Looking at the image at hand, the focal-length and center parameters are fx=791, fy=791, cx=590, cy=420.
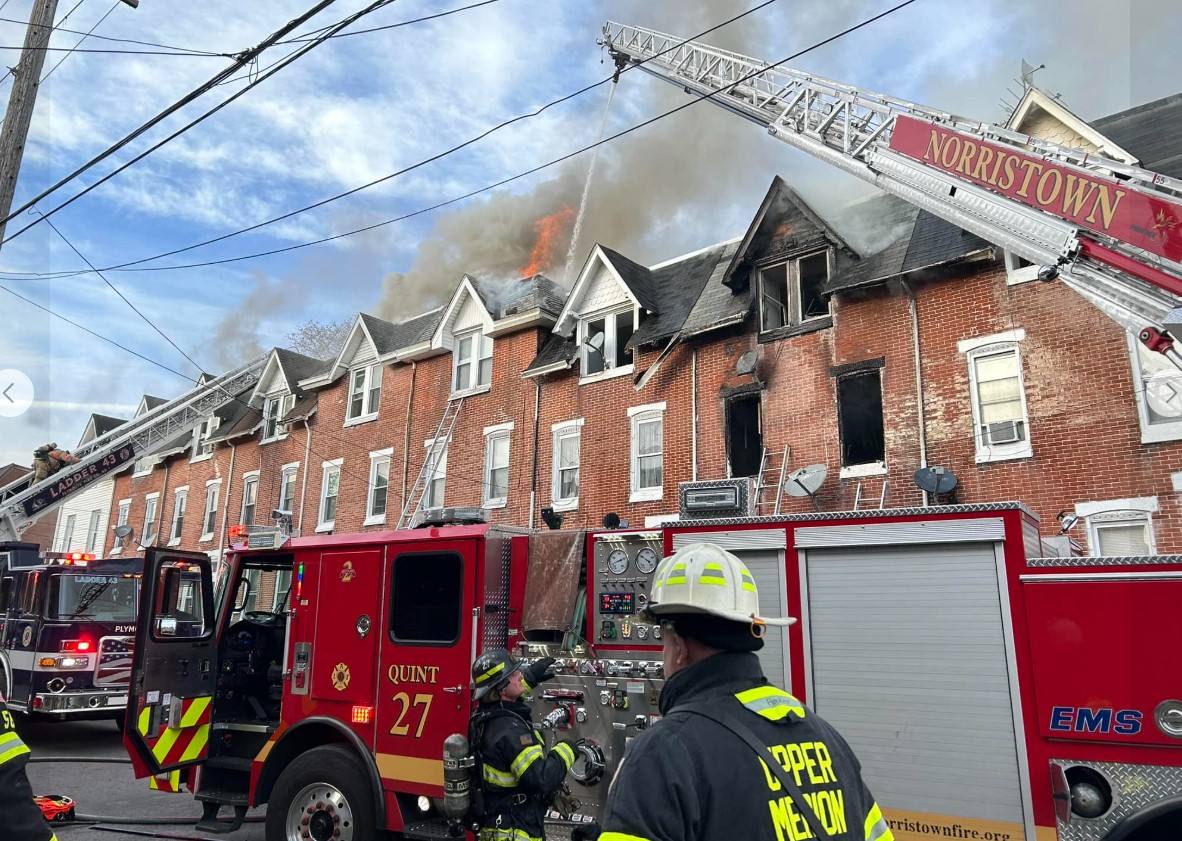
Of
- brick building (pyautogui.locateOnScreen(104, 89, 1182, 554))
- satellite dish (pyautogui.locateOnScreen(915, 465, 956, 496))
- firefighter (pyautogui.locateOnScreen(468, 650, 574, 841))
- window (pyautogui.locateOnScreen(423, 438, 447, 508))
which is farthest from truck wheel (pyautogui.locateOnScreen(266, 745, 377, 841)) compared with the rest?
window (pyautogui.locateOnScreen(423, 438, 447, 508))

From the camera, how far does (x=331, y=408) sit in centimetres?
2206

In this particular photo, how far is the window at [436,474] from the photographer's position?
60.4 feet

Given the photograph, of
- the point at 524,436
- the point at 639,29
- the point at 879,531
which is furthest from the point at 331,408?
the point at 879,531

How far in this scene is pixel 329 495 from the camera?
21.4 m

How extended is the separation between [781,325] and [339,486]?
42.2ft

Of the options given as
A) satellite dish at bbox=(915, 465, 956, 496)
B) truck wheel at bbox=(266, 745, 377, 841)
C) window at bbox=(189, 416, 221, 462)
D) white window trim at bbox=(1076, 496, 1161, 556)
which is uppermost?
window at bbox=(189, 416, 221, 462)

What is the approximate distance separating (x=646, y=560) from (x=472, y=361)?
45.5 feet

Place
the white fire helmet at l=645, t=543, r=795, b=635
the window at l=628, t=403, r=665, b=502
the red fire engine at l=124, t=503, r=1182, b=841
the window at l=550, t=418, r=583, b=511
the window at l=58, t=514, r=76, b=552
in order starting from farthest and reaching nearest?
the window at l=58, t=514, r=76, b=552 < the window at l=550, t=418, r=583, b=511 < the window at l=628, t=403, r=665, b=502 < the red fire engine at l=124, t=503, r=1182, b=841 < the white fire helmet at l=645, t=543, r=795, b=635

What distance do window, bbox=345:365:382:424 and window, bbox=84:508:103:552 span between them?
56.3ft

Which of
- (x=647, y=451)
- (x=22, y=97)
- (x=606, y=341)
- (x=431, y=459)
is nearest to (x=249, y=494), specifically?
(x=431, y=459)

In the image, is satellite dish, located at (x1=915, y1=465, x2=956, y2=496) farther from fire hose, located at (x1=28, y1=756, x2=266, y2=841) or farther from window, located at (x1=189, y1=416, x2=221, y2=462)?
window, located at (x1=189, y1=416, x2=221, y2=462)

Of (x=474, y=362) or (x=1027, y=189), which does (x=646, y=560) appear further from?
(x=474, y=362)

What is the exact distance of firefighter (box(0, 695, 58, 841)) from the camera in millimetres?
2203

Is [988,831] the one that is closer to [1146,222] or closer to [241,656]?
[1146,222]
